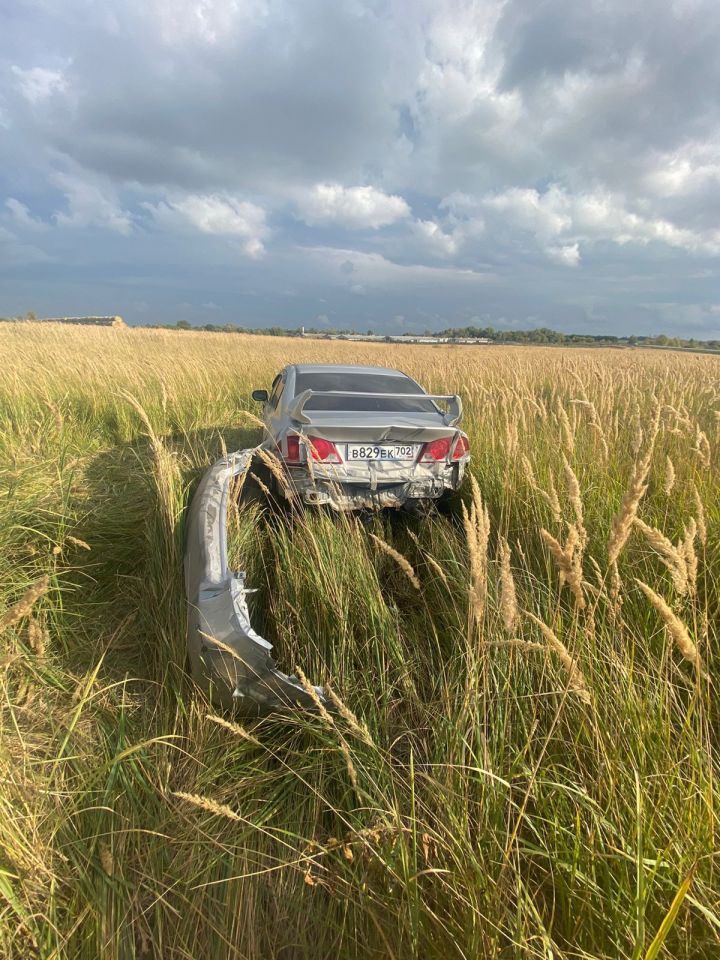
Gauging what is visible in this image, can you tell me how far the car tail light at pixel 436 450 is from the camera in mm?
3523

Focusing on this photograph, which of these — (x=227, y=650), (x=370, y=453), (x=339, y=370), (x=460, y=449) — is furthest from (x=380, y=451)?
(x=227, y=650)

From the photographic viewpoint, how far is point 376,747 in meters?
1.21

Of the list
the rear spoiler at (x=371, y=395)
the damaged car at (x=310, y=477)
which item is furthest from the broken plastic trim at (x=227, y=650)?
the rear spoiler at (x=371, y=395)

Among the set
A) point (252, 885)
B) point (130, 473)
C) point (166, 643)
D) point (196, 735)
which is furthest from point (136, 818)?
point (130, 473)

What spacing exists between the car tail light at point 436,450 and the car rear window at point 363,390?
0.51 m

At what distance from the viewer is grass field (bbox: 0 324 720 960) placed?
1.06 metres

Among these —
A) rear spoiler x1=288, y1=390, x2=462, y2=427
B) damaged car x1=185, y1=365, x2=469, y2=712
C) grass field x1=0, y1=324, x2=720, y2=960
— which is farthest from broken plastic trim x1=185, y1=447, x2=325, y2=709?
rear spoiler x1=288, y1=390, x2=462, y2=427

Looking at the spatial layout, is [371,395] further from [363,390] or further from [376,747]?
[376,747]

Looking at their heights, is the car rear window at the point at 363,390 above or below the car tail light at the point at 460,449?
above

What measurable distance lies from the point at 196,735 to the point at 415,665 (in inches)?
39.0

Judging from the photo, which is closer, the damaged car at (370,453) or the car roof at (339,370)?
the damaged car at (370,453)

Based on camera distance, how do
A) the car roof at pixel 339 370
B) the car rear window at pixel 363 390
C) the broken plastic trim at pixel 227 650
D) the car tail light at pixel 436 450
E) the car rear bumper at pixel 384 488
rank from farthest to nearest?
the car roof at pixel 339 370 → the car rear window at pixel 363 390 → the car tail light at pixel 436 450 → the car rear bumper at pixel 384 488 → the broken plastic trim at pixel 227 650

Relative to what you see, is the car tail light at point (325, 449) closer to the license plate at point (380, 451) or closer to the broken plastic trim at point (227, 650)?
the license plate at point (380, 451)

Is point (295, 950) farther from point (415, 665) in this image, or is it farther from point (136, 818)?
point (415, 665)
